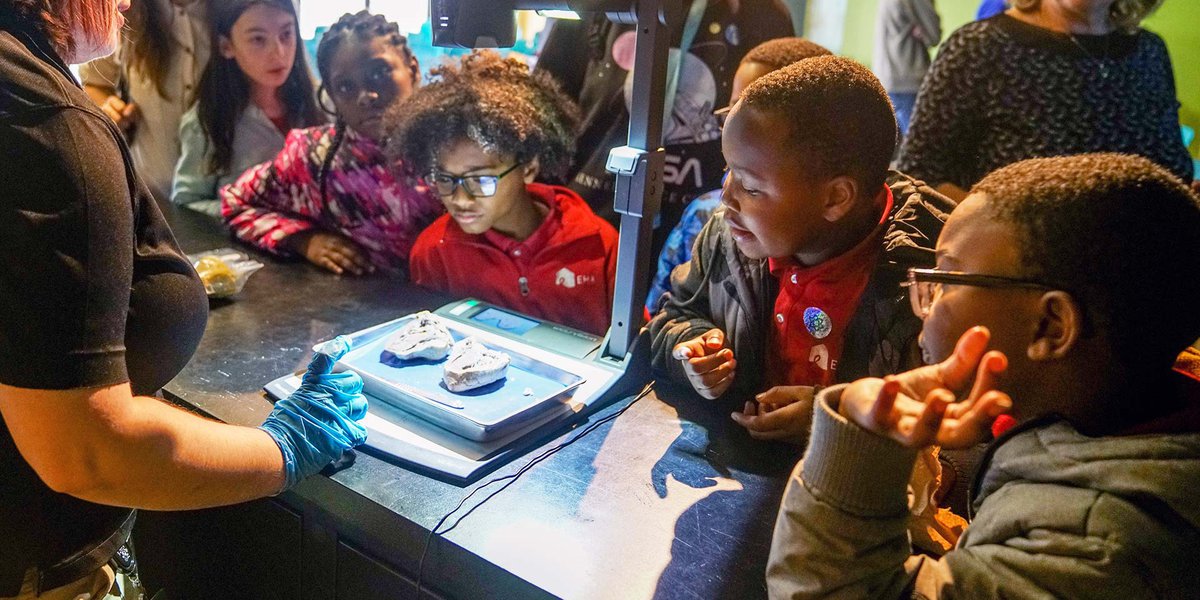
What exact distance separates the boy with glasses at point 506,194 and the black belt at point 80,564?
957mm

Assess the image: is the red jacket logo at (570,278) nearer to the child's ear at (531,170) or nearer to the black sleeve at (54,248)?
the child's ear at (531,170)

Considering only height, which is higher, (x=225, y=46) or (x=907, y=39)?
(x=907, y=39)

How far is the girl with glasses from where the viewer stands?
205 cm

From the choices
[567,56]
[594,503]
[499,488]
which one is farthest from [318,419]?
[567,56]

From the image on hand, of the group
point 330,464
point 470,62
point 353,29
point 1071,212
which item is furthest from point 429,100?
point 1071,212

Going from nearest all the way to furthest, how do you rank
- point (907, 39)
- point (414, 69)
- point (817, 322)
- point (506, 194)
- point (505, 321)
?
point (817, 322), point (505, 321), point (506, 194), point (907, 39), point (414, 69)

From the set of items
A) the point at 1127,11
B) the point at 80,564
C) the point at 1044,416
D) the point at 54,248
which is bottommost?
the point at 80,564

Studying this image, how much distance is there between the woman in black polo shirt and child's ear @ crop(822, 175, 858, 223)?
2.70 feet

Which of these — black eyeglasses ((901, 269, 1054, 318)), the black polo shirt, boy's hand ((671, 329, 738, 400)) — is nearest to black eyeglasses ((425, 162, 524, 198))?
boy's hand ((671, 329, 738, 400))

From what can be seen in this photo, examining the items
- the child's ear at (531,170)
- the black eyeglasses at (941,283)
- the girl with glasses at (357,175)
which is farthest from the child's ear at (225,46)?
the black eyeglasses at (941,283)

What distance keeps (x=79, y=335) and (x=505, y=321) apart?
2.86 feet

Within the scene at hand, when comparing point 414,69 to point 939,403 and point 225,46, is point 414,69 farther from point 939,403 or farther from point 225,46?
point 939,403

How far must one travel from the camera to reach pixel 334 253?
195 centimetres

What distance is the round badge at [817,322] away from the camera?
1164 mm
